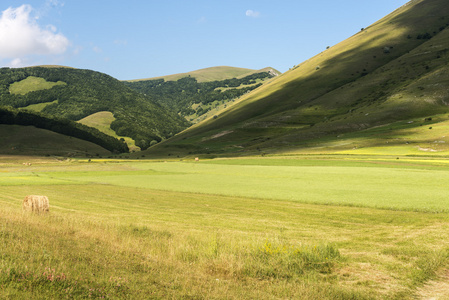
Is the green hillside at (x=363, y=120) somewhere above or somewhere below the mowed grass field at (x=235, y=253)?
above

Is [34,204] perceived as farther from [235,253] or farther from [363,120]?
[363,120]

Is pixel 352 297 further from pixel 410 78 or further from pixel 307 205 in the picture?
pixel 410 78

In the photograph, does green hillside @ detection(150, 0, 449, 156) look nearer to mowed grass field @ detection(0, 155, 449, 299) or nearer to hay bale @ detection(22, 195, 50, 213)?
mowed grass field @ detection(0, 155, 449, 299)

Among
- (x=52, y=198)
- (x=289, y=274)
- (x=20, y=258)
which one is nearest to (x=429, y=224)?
(x=289, y=274)

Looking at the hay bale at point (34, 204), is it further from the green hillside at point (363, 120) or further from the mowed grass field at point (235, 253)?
the green hillside at point (363, 120)

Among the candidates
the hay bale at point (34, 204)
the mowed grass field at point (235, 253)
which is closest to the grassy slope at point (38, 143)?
the hay bale at point (34, 204)

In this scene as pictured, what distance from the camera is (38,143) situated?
16862 centimetres

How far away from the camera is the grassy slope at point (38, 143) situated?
153250 millimetres

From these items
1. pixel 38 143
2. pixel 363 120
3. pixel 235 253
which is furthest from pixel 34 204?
pixel 38 143

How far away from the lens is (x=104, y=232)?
16766 millimetres

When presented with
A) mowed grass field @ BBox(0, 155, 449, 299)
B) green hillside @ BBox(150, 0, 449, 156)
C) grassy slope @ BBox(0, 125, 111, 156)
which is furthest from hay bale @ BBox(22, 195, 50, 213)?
grassy slope @ BBox(0, 125, 111, 156)

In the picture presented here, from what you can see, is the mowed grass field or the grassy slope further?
the grassy slope

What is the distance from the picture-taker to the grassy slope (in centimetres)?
15325

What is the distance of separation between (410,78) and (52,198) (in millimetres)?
183394
